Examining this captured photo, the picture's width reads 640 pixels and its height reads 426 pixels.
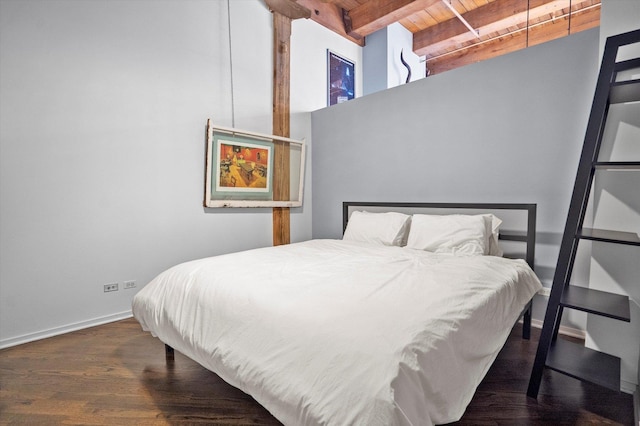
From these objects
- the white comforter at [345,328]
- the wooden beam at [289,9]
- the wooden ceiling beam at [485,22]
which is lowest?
the white comforter at [345,328]

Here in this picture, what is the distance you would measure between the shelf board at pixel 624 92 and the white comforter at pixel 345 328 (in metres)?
1.08

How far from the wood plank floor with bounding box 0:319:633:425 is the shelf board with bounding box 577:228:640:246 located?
803mm

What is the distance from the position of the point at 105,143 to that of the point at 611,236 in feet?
11.2

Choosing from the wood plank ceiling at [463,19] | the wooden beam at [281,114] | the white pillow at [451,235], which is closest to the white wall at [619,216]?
the white pillow at [451,235]

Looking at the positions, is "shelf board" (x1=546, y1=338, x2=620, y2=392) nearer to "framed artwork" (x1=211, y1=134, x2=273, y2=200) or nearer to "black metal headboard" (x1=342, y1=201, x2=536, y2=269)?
"black metal headboard" (x1=342, y1=201, x2=536, y2=269)

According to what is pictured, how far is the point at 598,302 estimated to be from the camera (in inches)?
61.7

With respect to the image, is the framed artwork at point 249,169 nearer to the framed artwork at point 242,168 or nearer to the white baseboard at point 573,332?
the framed artwork at point 242,168

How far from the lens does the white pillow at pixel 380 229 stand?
288cm

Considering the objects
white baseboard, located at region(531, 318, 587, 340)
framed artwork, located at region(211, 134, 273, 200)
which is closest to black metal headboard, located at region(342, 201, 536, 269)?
white baseboard, located at region(531, 318, 587, 340)

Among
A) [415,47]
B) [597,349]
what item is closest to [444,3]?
[415,47]

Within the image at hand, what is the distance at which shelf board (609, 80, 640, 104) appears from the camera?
150 cm

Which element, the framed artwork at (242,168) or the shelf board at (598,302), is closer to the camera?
the shelf board at (598,302)

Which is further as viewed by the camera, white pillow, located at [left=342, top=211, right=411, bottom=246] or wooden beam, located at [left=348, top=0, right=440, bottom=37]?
wooden beam, located at [left=348, top=0, right=440, bottom=37]

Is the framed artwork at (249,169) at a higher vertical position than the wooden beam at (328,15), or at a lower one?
lower
